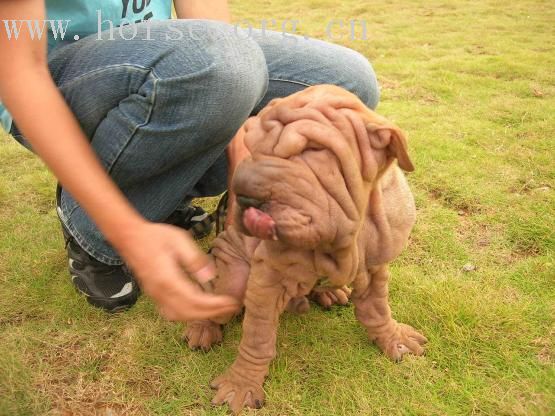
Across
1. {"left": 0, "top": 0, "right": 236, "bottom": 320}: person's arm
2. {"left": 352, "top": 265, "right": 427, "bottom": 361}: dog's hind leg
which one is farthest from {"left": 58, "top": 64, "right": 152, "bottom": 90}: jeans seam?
{"left": 352, "top": 265, "right": 427, "bottom": 361}: dog's hind leg

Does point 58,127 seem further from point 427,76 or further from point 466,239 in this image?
point 427,76

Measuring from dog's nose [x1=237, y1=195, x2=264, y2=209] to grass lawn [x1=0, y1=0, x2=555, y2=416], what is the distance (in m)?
0.94

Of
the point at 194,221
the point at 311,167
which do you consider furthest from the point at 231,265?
the point at 194,221

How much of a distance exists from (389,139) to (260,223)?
492 mm

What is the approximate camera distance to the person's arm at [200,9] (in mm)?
3078

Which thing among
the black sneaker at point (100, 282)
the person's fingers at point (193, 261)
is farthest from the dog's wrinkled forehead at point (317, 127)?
the black sneaker at point (100, 282)

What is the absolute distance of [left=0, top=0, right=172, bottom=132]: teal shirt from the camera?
93.7 inches

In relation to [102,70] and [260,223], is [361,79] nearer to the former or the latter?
[102,70]

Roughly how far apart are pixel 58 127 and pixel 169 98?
653 mm

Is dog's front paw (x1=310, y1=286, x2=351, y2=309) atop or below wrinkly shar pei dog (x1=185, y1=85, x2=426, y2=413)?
below

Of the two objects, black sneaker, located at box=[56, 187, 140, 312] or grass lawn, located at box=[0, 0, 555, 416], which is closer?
grass lawn, located at box=[0, 0, 555, 416]

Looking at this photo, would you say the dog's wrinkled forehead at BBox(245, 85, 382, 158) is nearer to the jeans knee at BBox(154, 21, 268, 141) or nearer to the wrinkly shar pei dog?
the wrinkly shar pei dog

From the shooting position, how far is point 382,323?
7.39ft

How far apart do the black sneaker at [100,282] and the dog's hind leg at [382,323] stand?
1.19 metres
